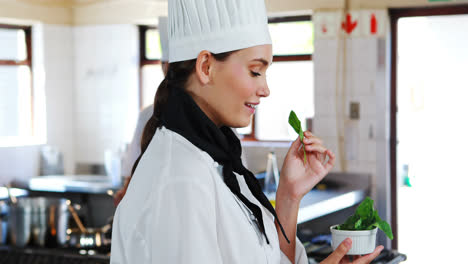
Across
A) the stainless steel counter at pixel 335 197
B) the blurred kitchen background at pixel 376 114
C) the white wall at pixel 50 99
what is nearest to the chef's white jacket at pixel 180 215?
the stainless steel counter at pixel 335 197

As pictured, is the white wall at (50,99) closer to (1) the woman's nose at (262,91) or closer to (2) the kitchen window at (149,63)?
(2) the kitchen window at (149,63)

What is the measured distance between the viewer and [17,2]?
6.11m

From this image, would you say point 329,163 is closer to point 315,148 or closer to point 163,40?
point 315,148

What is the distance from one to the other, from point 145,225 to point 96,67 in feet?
18.1

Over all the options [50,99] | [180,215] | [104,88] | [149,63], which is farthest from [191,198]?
[50,99]

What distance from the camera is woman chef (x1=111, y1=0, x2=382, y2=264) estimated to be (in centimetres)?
116

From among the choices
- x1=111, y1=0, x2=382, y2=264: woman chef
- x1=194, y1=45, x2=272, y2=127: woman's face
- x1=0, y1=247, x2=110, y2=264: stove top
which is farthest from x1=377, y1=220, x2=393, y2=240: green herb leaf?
x1=0, y1=247, x2=110, y2=264: stove top

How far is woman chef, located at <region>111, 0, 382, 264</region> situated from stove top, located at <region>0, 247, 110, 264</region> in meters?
1.63

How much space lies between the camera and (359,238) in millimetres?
1652

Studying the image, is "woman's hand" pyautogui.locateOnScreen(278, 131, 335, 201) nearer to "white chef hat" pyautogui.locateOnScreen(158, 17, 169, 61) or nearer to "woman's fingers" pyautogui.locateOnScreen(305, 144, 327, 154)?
"woman's fingers" pyautogui.locateOnScreen(305, 144, 327, 154)

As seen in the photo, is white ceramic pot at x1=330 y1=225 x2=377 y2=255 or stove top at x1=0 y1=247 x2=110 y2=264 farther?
stove top at x1=0 y1=247 x2=110 y2=264

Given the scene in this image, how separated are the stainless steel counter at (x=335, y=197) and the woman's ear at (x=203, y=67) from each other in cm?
236

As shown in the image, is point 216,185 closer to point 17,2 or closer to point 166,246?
point 166,246

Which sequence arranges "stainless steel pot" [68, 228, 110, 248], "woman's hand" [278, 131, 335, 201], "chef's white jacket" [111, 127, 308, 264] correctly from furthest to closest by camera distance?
"stainless steel pot" [68, 228, 110, 248]
"woman's hand" [278, 131, 335, 201]
"chef's white jacket" [111, 127, 308, 264]
